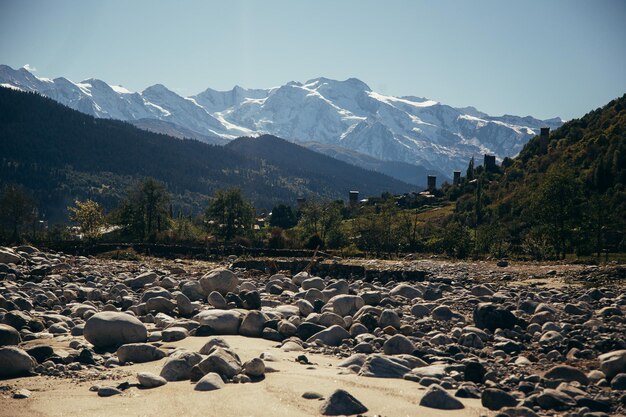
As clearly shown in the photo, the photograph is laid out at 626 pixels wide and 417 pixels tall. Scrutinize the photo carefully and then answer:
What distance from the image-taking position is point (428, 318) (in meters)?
20.2

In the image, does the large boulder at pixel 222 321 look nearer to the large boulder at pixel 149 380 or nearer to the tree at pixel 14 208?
the large boulder at pixel 149 380

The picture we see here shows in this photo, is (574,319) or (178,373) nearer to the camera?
(178,373)

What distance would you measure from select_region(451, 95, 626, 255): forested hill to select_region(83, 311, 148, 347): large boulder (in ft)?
127

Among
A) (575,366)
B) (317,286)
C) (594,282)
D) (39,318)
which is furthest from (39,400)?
(594,282)

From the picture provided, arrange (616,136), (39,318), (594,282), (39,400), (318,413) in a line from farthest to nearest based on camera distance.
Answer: (616,136) < (594,282) < (39,318) < (39,400) < (318,413)

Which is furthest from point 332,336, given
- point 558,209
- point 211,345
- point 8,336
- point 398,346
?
point 558,209

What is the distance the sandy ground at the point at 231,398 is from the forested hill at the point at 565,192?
131 ft

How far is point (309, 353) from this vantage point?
15867 millimetres

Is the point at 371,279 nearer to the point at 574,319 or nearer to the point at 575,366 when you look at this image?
the point at 574,319

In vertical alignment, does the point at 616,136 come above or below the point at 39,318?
above

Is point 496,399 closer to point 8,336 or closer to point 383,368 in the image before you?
point 383,368

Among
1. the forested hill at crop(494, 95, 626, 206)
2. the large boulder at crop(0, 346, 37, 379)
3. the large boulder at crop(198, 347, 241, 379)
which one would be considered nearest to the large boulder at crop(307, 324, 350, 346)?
the large boulder at crop(198, 347, 241, 379)

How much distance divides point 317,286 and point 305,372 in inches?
554

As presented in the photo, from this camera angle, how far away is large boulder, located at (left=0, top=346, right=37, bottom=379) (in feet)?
43.8
